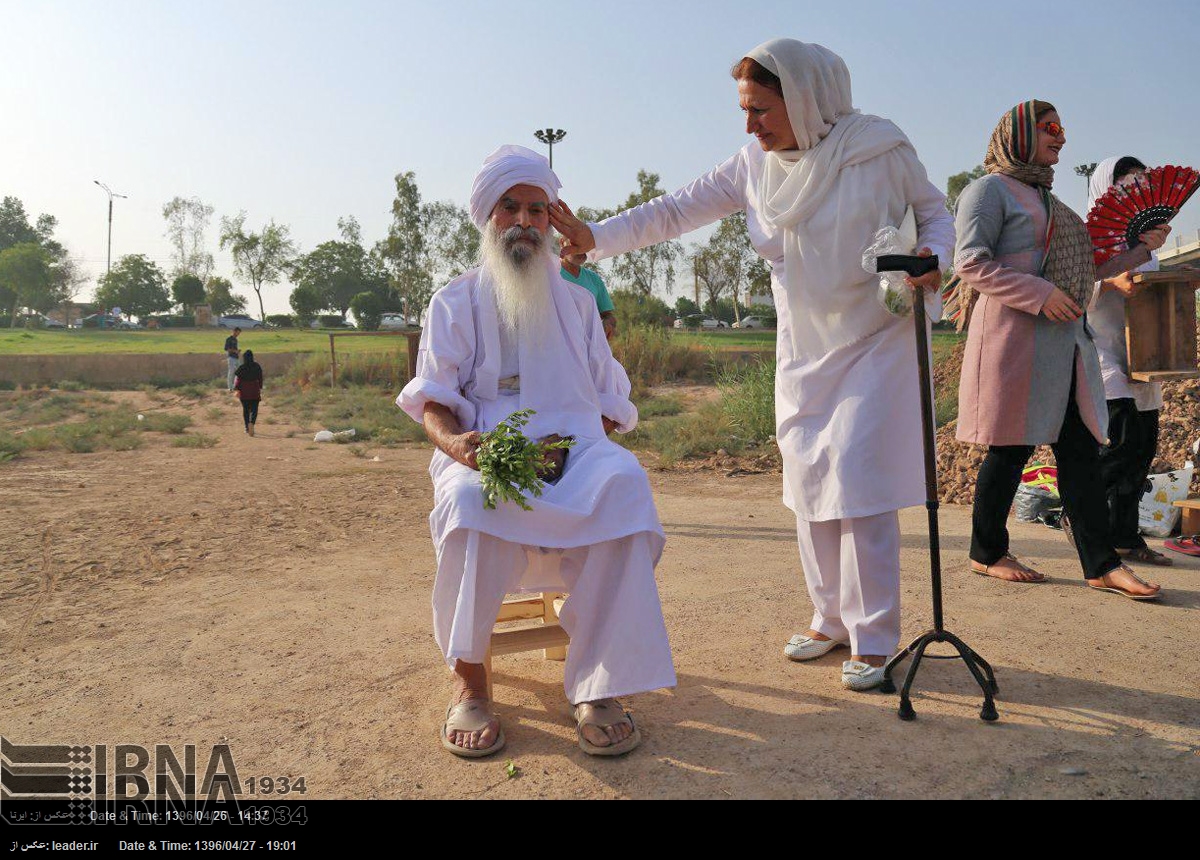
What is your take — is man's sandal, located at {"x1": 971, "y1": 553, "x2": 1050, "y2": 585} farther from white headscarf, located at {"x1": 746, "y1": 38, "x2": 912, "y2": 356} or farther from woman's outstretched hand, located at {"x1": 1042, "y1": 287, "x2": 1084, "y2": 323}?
white headscarf, located at {"x1": 746, "y1": 38, "x2": 912, "y2": 356}

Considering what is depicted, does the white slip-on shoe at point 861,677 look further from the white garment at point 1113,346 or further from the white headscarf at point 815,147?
the white garment at point 1113,346

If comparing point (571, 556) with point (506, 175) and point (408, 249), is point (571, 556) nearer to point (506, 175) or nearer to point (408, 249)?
point (506, 175)

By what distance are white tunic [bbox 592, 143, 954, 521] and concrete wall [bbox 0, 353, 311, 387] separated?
87.0 ft

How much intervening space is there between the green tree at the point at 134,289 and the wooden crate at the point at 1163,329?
73.4 meters

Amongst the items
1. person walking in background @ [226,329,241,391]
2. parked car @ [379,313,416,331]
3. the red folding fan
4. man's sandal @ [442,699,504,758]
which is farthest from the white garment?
parked car @ [379,313,416,331]

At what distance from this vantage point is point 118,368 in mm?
28016

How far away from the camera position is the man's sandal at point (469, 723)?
3076 millimetres

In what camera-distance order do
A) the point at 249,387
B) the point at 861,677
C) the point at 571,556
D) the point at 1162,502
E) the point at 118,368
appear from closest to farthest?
the point at 571,556 → the point at 861,677 → the point at 1162,502 → the point at 249,387 → the point at 118,368

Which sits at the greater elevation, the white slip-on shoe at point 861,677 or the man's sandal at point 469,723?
the white slip-on shoe at point 861,677

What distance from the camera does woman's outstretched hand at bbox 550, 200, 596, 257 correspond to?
3895 millimetres

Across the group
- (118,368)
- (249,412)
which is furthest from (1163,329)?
(118,368)

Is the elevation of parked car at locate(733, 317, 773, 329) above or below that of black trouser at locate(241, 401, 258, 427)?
above

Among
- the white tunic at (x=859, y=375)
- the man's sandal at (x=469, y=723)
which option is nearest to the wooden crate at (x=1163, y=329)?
the white tunic at (x=859, y=375)

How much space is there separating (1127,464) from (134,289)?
246ft
